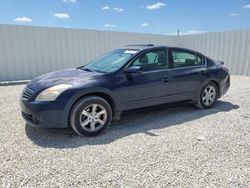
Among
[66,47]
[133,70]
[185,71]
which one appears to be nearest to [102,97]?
[133,70]

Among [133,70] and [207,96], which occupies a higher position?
[133,70]

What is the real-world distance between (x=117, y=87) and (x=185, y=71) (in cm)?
174

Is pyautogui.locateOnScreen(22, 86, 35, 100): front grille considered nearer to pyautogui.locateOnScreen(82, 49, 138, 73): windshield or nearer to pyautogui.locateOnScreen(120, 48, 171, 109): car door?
pyautogui.locateOnScreen(82, 49, 138, 73): windshield

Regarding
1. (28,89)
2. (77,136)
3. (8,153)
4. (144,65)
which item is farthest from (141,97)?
(8,153)

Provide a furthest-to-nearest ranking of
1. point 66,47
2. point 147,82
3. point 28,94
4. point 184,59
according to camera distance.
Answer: point 66,47 < point 184,59 < point 147,82 < point 28,94

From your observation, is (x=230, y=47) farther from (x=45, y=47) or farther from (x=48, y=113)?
(x=48, y=113)

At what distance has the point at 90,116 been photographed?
3.72 metres

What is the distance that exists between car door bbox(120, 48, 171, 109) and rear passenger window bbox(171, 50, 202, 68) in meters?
0.24

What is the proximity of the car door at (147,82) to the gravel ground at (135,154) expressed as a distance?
0.48 m

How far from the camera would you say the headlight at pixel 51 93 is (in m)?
3.48

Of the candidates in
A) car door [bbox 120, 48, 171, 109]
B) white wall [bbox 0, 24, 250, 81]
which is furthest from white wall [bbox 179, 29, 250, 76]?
car door [bbox 120, 48, 171, 109]

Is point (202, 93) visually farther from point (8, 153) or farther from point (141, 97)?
point (8, 153)

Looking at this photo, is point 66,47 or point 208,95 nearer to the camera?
point 208,95

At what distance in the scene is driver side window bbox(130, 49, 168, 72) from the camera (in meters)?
4.30
